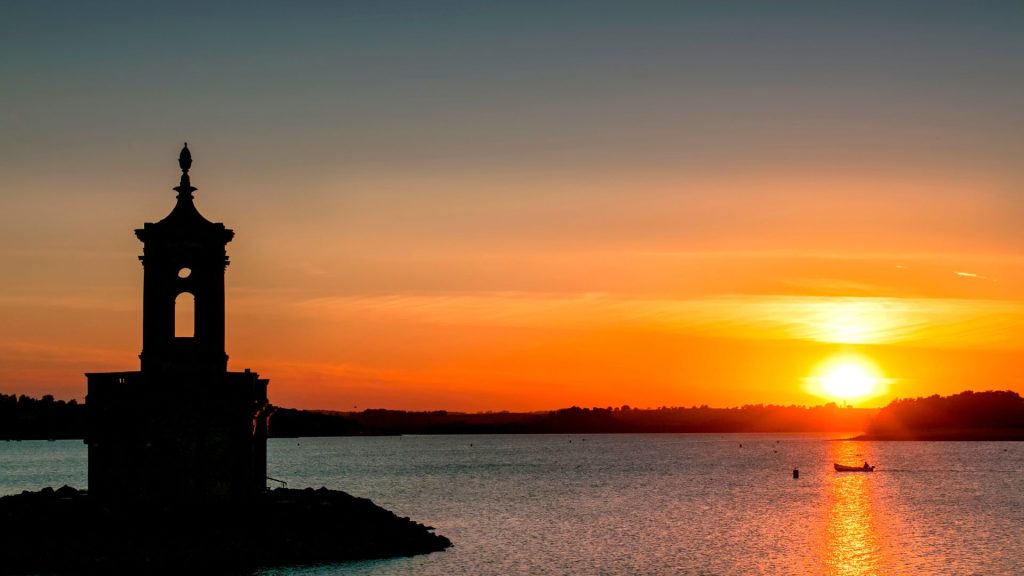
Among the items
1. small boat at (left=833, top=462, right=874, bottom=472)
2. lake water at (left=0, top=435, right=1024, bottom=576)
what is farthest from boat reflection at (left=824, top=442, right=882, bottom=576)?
small boat at (left=833, top=462, right=874, bottom=472)

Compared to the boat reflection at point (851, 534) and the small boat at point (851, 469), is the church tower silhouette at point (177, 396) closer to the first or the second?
the boat reflection at point (851, 534)

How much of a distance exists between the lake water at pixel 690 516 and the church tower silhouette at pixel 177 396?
4.58 meters

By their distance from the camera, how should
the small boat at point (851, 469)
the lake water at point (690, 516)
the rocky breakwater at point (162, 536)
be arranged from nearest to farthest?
the rocky breakwater at point (162, 536) < the lake water at point (690, 516) < the small boat at point (851, 469)

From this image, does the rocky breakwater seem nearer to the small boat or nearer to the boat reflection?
the boat reflection

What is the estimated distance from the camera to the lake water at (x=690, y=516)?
5612 cm

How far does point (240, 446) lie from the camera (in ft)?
147

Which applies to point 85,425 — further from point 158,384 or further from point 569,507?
point 569,507

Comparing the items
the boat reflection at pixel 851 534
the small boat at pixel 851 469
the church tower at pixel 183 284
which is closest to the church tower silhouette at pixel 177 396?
the church tower at pixel 183 284

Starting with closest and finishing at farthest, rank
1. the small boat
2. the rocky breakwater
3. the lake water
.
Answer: the rocky breakwater
the lake water
the small boat

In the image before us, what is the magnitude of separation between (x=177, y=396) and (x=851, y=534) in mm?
41233

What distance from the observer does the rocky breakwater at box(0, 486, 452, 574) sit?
41.3m

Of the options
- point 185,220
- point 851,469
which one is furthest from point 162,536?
point 851,469

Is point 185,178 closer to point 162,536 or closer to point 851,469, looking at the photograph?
point 162,536

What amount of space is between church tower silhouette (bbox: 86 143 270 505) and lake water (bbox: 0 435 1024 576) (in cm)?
458
